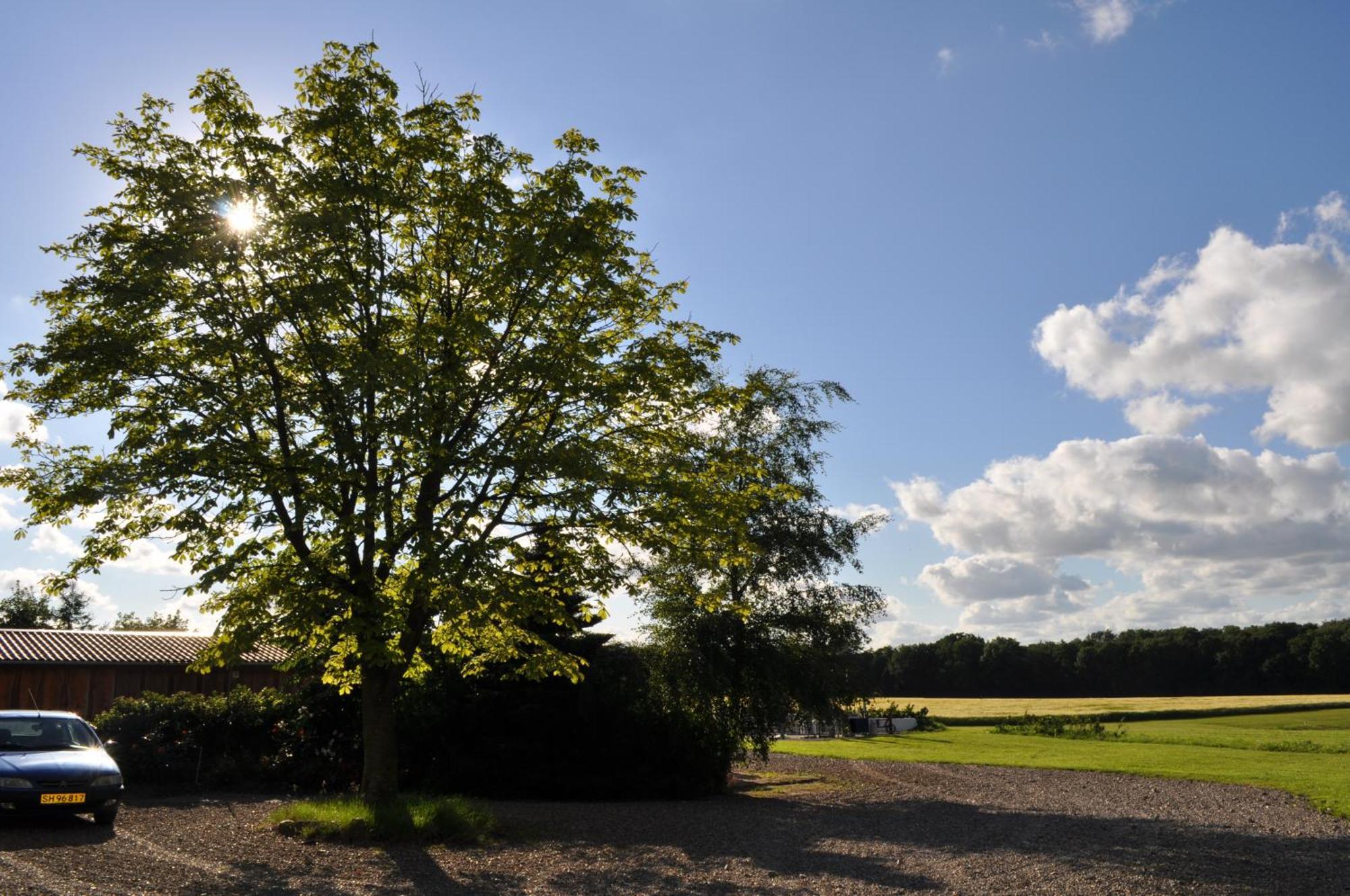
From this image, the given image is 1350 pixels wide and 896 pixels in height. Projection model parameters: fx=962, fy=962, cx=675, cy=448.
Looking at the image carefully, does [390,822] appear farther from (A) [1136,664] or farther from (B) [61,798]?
(A) [1136,664]

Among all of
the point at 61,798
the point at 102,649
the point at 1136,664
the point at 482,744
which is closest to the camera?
the point at 61,798

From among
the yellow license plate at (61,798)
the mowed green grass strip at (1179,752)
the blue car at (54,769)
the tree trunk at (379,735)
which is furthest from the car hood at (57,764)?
the mowed green grass strip at (1179,752)

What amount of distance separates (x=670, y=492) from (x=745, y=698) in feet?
34.2

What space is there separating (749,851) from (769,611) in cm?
1215

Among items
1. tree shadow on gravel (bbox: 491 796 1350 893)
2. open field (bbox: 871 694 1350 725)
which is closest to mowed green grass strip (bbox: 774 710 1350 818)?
open field (bbox: 871 694 1350 725)

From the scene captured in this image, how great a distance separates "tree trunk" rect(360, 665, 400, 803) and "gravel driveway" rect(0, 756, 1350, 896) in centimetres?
169

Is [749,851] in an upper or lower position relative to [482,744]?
lower

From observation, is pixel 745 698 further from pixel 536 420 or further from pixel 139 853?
pixel 139 853

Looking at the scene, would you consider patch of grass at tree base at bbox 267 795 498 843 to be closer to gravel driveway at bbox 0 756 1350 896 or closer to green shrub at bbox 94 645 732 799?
gravel driveway at bbox 0 756 1350 896

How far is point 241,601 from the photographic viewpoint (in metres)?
14.1

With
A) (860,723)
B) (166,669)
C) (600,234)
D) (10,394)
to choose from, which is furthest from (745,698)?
(860,723)

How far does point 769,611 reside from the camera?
25.3 m

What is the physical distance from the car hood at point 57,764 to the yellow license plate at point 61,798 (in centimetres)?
21

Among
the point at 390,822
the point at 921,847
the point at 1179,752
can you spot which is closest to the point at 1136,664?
the point at 1179,752
